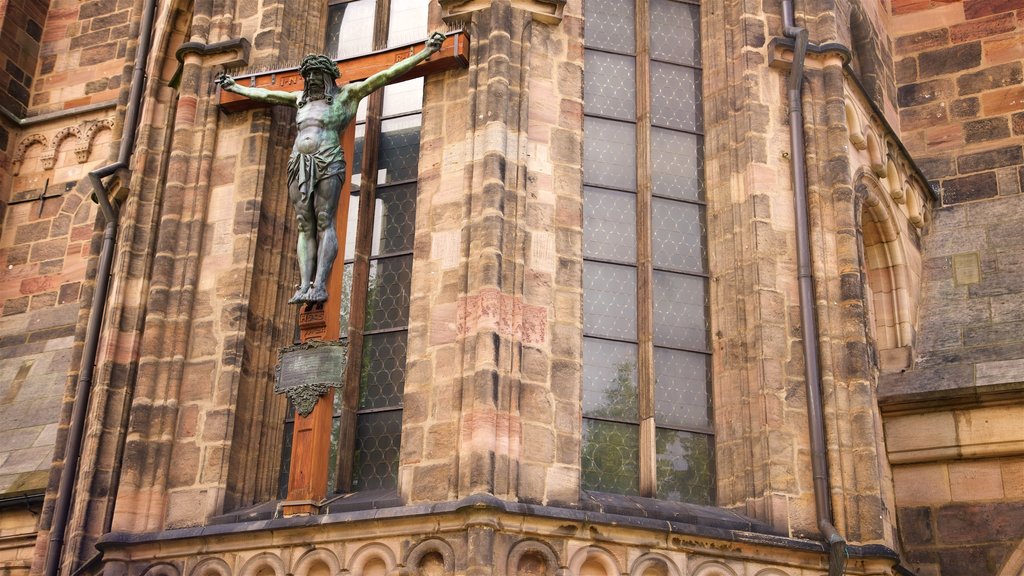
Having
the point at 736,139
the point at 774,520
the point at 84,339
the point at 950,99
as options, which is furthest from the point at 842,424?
the point at 84,339

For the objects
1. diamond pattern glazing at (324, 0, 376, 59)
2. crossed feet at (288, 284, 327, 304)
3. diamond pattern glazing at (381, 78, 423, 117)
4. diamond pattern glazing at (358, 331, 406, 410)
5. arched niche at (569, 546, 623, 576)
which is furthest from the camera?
diamond pattern glazing at (324, 0, 376, 59)

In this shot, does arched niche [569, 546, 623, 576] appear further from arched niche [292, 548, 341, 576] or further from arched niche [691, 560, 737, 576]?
arched niche [292, 548, 341, 576]

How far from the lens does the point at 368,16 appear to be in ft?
42.8

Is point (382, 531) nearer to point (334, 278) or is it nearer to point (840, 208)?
point (334, 278)

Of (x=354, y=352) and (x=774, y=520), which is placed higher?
(x=354, y=352)

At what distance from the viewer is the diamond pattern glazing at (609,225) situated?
462 inches

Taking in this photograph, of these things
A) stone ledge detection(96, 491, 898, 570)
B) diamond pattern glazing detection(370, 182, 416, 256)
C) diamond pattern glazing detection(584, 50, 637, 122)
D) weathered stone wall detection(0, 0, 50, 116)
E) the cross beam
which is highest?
weathered stone wall detection(0, 0, 50, 116)

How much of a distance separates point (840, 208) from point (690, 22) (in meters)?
2.37

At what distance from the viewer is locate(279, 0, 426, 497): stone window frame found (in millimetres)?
11109

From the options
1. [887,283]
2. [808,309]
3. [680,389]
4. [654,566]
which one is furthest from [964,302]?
[654,566]

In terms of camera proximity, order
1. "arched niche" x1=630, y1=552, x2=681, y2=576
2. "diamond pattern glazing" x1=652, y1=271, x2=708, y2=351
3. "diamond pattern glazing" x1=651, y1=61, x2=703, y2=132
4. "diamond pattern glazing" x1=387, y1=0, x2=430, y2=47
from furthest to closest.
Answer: "diamond pattern glazing" x1=387, y1=0, x2=430, y2=47 → "diamond pattern glazing" x1=651, y1=61, x2=703, y2=132 → "diamond pattern glazing" x1=652, y1=271, x2=708, y2=351 → "arched niche" x1=630, y1=552, x2=681, y2=576

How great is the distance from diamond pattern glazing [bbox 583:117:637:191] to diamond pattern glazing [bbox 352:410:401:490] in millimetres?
2636

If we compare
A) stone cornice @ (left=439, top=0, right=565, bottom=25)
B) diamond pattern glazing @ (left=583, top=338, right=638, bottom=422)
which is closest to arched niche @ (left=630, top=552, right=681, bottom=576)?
diamond pattern glazing @ (left=583, top=338, right=638, bottom=422)

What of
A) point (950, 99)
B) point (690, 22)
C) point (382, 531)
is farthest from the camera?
point (950, 99)
